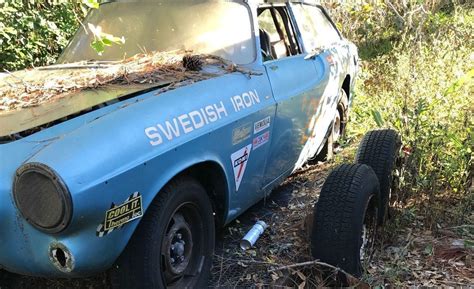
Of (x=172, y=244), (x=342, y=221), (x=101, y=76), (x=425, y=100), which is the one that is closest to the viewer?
(x=172, y=244)

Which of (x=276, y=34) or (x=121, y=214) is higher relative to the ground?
(x=276, y=34)

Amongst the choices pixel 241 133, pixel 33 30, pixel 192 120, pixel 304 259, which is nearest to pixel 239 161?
pixel 241 133

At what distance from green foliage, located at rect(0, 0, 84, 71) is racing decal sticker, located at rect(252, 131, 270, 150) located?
11.0ft

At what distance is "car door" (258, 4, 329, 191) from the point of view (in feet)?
11.7

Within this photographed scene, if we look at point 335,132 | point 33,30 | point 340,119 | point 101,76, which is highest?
point 33,30

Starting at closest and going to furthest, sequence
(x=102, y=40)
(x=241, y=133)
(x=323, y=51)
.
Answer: (x=241, y=133) → (x=102, y=40) → (x=323, y=51)

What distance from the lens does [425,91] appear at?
5656 mm

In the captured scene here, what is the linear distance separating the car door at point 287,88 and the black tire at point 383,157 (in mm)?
507

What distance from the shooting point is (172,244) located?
8.97ft

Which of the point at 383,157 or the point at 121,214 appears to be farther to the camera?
the point at 383,157

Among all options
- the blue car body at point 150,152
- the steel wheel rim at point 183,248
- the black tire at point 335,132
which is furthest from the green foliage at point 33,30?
the steel wheel rim at point 183,248

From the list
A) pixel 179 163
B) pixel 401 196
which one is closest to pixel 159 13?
pixel 179 163

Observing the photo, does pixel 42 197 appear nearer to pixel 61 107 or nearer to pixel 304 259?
pixel 61 107

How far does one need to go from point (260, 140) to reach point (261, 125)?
10 centimetres
